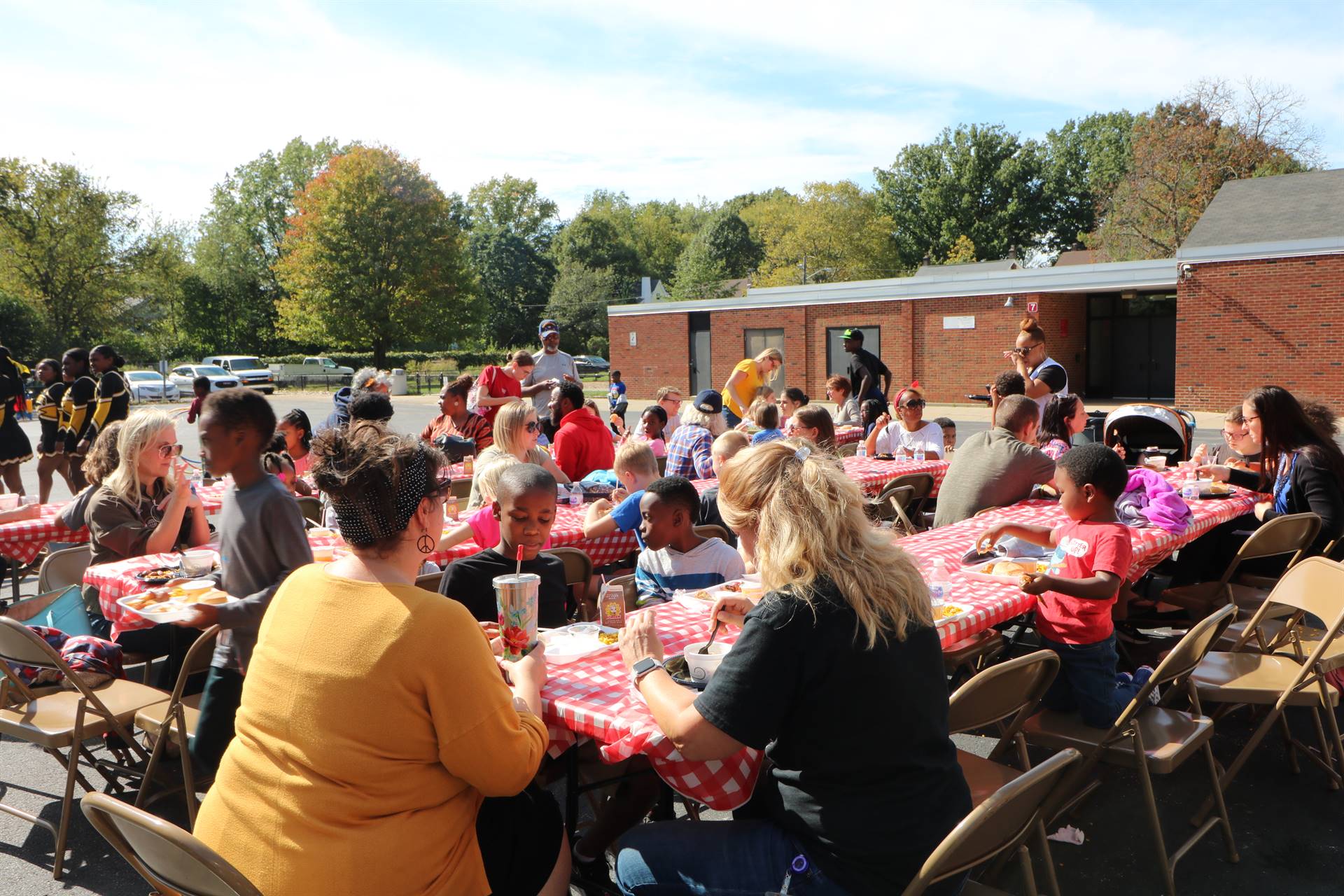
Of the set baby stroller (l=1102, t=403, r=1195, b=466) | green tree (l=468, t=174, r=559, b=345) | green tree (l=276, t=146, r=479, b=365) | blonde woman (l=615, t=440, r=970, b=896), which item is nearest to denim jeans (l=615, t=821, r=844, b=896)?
blonde woman (l=615, t=440, r=970, b=896)

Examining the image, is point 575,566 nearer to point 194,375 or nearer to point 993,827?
point 993,827

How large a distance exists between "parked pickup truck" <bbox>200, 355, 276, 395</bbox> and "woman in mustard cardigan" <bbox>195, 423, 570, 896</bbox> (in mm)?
38838

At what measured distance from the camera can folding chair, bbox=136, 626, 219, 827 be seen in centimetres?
334

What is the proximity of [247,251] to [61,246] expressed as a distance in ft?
54.9

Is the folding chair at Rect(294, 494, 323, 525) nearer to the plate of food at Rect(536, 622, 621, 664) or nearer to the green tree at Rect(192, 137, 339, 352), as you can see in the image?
the plate of food at Rect(536, 622, 621, 664)

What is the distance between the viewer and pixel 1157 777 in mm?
4227

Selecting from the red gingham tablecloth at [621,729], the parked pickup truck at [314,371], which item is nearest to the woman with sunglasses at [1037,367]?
the red gingham tablecloth at [621,729]

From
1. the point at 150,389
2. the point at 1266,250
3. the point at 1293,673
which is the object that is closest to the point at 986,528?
the point at 1293,673

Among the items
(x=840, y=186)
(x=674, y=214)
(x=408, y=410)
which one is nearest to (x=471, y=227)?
(x=674, y=214)

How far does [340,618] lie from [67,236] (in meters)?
46.3

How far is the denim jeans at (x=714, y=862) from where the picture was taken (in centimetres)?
224

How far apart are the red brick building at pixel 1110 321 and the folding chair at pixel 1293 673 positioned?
17.9 m

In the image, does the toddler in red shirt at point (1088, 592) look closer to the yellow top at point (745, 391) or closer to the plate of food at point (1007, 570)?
the plate of food at point (1007, 570)

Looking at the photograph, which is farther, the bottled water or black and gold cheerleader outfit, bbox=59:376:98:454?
black and gold cheerleader outfit, bbox=59:376:98:454
